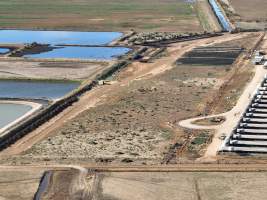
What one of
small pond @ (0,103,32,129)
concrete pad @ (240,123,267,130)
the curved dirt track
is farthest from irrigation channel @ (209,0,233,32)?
concrete pad @ (240,123,267,130)

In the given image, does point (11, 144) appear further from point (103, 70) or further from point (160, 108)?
point (103, 70)

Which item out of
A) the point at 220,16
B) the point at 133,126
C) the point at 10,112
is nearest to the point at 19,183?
the point at 133,126

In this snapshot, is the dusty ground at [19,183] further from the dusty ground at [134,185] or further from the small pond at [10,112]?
the small pond at [10,112]

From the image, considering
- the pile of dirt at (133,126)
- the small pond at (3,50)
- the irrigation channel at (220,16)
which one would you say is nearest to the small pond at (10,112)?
the pile of dirt at (133,126)

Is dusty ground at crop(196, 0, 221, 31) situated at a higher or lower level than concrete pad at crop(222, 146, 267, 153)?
higher

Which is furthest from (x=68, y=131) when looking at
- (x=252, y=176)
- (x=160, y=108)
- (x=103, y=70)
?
(x=103, y=70)

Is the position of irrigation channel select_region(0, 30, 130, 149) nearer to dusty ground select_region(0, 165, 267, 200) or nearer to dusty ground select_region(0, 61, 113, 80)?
dusty ground select_region(0, 61, 113, 80)
